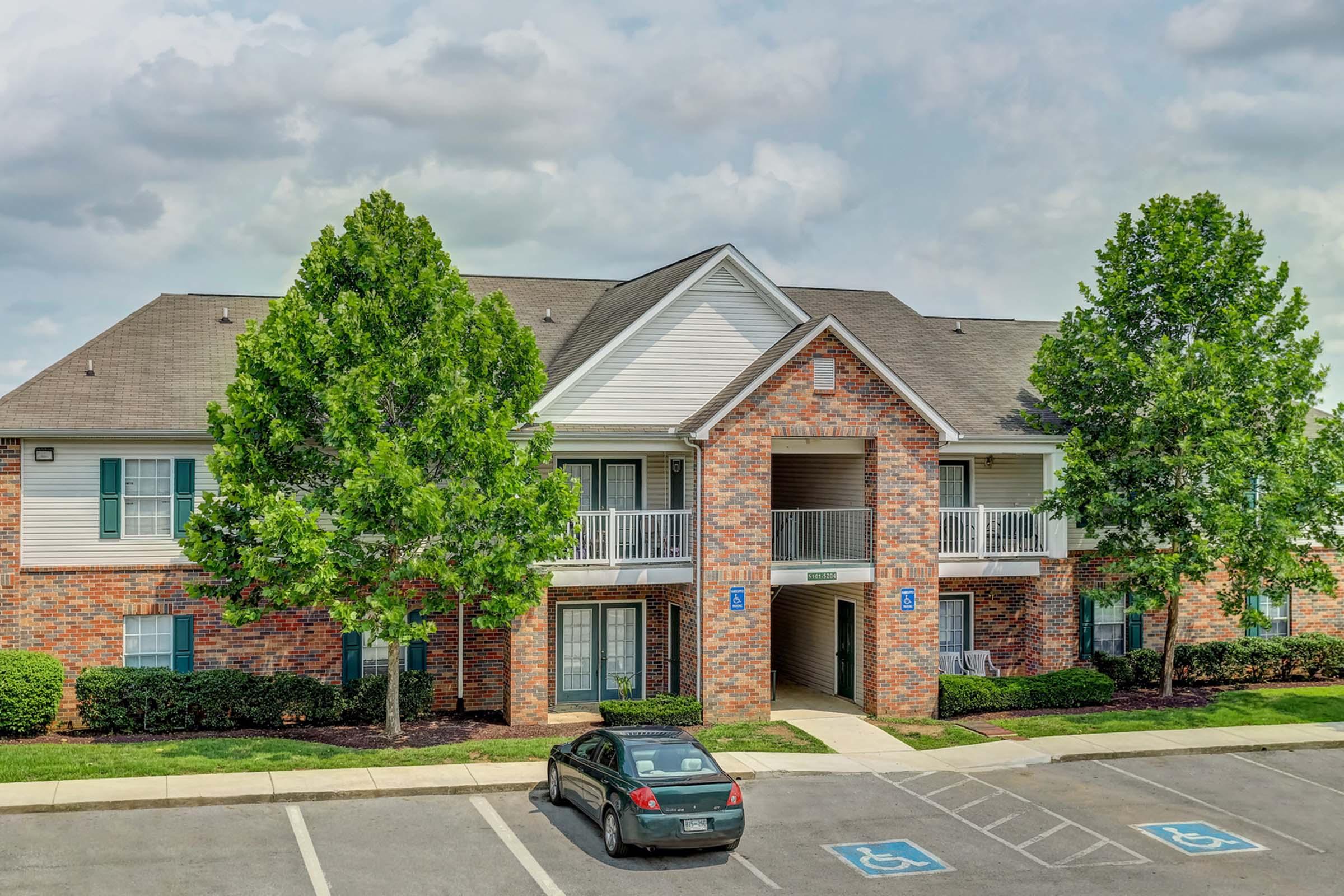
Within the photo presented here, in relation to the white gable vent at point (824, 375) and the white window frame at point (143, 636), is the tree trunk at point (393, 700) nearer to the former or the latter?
the white window frame at point (143, 636)

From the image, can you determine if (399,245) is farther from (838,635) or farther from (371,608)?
(838,635)

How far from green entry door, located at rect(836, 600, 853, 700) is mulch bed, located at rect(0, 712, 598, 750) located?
20.6 ft

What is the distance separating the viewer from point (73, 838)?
15.9 meters

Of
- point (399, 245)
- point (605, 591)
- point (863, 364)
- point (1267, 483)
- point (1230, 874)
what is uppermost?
point (399, 245)

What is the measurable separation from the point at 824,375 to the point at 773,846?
11.1 m

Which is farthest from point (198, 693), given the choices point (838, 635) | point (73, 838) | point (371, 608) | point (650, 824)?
point (838, 635)

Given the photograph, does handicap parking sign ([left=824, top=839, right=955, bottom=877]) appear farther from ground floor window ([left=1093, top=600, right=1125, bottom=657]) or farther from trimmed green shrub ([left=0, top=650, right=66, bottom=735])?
trimmed green shrub ([left=0, top=650, right=66, bottom=735])

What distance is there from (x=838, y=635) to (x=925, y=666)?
264 cm

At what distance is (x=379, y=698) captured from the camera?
23.7 meters

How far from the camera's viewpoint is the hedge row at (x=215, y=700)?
22469mm

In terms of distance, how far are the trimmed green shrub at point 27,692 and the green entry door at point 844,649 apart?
51.9 feet

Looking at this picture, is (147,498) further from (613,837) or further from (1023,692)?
(1023,692)

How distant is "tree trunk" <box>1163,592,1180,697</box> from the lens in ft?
89.5

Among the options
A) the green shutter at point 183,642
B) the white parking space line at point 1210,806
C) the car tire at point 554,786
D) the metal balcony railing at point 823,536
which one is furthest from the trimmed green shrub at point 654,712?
the green shutter at point 183,642
